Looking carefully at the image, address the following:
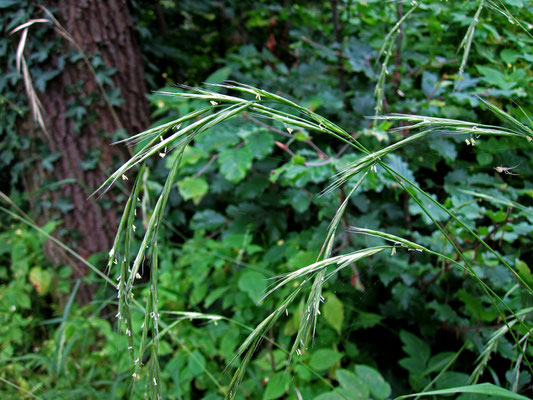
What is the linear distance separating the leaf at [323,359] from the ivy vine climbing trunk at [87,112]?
4.18 feet

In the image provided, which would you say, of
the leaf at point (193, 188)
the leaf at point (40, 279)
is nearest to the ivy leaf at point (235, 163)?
the leaf at point (193, 188)

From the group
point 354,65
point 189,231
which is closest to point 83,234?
point 189,231

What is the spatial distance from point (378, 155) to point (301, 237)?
31.7 inches

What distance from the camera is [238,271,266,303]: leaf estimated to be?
1170 mm

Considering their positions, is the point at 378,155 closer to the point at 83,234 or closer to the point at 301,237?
the point at 301,237

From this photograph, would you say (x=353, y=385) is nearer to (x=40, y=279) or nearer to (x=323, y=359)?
(x=323, y=359)

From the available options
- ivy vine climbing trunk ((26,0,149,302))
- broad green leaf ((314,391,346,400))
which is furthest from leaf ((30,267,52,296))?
broad green leaf ((314,391,346,400))

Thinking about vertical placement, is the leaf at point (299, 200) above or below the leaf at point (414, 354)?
above

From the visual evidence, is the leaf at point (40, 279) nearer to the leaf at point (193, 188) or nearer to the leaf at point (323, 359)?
the leaf at point (193, 188)

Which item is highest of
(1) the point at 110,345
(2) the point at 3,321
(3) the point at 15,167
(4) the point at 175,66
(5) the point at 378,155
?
(5) the point at 378,155

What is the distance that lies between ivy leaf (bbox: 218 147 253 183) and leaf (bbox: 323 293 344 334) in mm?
467

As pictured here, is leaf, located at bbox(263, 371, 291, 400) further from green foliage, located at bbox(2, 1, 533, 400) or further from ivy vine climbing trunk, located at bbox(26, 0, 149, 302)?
ivy vine climbing trunk, located at bbox(26, 0, 149, 302)

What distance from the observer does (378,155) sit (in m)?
0.53

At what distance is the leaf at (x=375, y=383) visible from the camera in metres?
0.81
